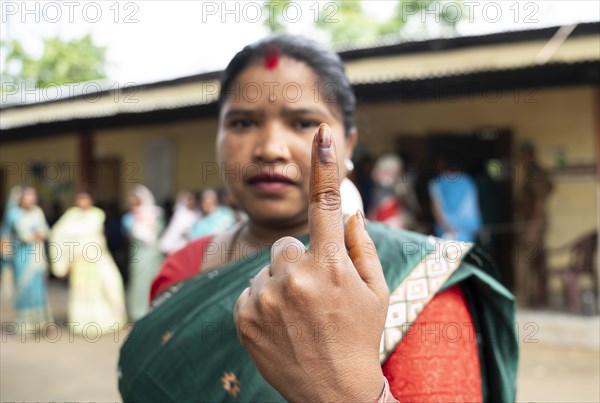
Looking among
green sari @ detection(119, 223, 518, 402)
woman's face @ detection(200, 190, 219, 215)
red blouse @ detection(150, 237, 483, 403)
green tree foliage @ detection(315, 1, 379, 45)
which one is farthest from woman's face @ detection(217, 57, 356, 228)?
green tree foliage @ detection(315, 1, 379, 45)

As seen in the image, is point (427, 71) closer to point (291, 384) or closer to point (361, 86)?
point (361, 86)

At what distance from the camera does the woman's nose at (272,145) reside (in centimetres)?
116

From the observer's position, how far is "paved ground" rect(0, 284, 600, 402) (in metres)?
3.82

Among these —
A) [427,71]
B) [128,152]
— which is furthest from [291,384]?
[128,152]

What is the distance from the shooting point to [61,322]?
6.73 meters

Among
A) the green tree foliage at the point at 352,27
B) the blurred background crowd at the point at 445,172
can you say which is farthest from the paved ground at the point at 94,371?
the green tree foliage at the point at 352,27

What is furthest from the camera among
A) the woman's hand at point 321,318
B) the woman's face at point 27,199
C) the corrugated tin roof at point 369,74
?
the woman's face at point 27,199

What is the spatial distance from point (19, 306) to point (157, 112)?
8.42 ft

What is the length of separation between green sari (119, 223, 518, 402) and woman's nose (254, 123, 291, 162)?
0.56 ft

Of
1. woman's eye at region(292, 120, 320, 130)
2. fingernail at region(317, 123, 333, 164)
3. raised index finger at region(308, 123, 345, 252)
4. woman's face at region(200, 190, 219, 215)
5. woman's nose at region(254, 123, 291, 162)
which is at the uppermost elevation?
woman's eye at region(292, 120, 320, 130)

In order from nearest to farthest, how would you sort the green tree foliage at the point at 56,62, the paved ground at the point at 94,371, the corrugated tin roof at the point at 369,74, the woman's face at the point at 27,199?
the paved ground at the point at 94,371 → the corrugated tin roof at the point at 369,74 → the woman's face at the point at 27,199 → the green tree foliage at the point at 56,62

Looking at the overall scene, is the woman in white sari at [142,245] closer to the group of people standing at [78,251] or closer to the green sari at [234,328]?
the group of people standing at [78,251]

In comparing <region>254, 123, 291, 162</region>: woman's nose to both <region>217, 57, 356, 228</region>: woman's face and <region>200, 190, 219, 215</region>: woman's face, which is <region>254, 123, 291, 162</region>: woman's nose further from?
<region>200, 190, 219, 215</region>: woman's face

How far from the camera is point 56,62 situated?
64.0ft
